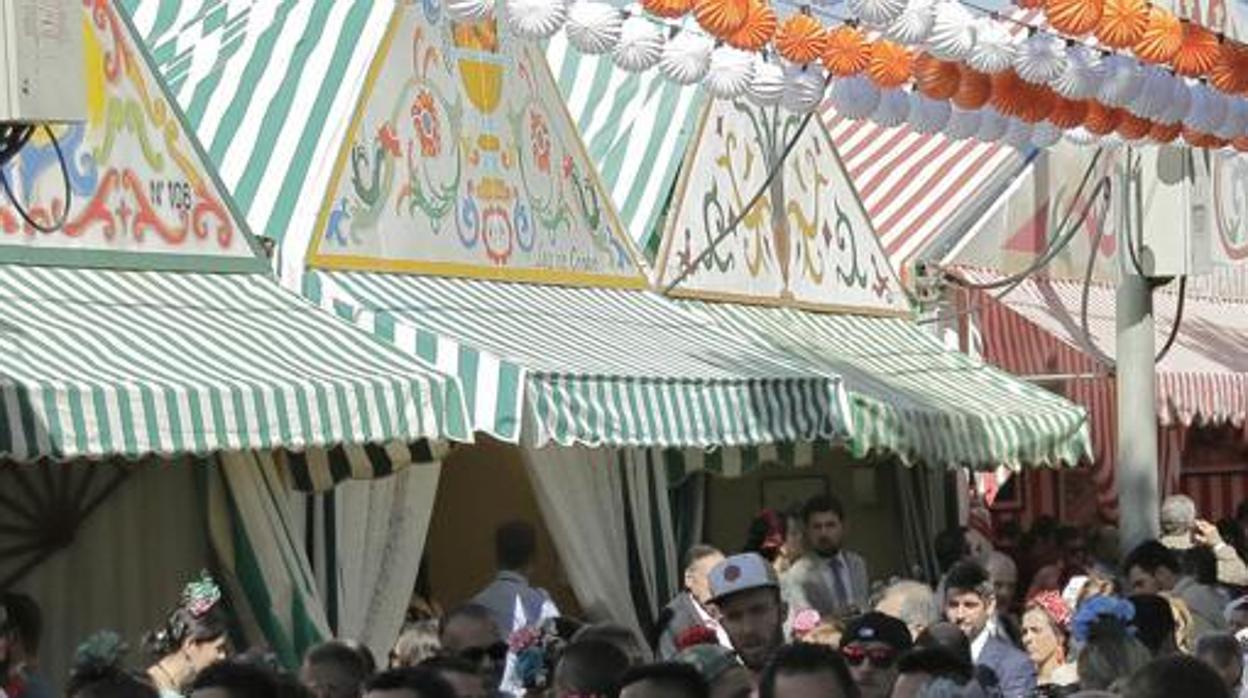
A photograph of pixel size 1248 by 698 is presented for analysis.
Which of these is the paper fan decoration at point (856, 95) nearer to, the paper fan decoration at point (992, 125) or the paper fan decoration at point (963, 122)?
the paper fan decoration at point (963, 122)

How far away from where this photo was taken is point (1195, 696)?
23.7ft

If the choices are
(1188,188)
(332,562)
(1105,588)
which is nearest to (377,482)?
(332,562)

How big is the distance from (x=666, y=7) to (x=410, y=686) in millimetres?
4657

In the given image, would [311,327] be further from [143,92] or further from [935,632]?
[935,632]

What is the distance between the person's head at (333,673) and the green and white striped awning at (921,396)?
22.8 ft

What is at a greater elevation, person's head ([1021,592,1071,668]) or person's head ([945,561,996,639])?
person's head ([945,561,996,639])

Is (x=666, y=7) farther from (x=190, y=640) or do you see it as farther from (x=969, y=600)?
(x=190, y=640)

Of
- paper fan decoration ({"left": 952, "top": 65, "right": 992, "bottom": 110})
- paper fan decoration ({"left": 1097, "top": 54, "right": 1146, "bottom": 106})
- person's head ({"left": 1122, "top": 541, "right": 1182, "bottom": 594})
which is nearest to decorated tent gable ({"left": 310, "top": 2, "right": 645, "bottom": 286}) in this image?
paper fan decoration ({"left": 952, "top": 65, "right": 992, "bottom": 110})

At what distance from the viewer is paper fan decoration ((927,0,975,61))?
40.8 feet

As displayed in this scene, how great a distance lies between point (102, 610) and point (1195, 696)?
6.58 meters

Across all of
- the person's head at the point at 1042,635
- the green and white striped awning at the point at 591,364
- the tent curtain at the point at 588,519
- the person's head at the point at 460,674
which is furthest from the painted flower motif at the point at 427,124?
the person's head at the point at 460,674

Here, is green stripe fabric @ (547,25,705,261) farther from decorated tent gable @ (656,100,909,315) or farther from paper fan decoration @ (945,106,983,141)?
paper fan decoration @ (945,106,983,141)

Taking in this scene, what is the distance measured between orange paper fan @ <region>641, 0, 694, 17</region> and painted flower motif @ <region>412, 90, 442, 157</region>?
9.35 ft

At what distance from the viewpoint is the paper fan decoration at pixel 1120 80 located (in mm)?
13219
